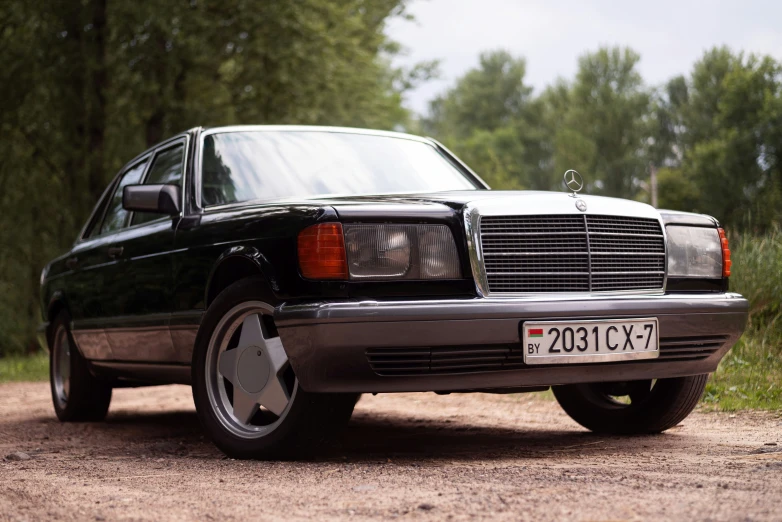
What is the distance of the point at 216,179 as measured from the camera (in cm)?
546

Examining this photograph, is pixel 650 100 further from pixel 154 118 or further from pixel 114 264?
pixel 114 264

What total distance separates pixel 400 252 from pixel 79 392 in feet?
11.9

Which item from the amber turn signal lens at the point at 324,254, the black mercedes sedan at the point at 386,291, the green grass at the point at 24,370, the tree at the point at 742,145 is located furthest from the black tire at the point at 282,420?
the tree at the point at 742,145

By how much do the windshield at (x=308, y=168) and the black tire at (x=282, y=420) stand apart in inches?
32.0

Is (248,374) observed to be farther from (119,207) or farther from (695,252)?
(119,207)

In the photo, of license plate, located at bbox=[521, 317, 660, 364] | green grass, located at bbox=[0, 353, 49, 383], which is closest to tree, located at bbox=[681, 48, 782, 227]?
green grass, located at bbox=[0, 353, 49, 383]

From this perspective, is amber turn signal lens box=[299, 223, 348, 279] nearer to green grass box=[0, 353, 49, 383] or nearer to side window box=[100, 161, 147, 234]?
side window box=[100, 161, 147, 234]

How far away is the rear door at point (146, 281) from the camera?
Result: 5383 millimetres

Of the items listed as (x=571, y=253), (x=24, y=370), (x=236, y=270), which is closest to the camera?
(x=571, y=253)

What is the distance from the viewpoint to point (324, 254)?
4.07 metres

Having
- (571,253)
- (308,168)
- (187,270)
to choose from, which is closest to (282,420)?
(187,270)

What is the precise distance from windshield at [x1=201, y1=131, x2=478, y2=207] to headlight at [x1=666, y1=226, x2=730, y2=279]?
1.29 m

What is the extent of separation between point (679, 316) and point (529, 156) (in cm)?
7035

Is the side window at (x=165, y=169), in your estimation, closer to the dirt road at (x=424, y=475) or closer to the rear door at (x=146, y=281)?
the rear door at (x=146, y=281)
